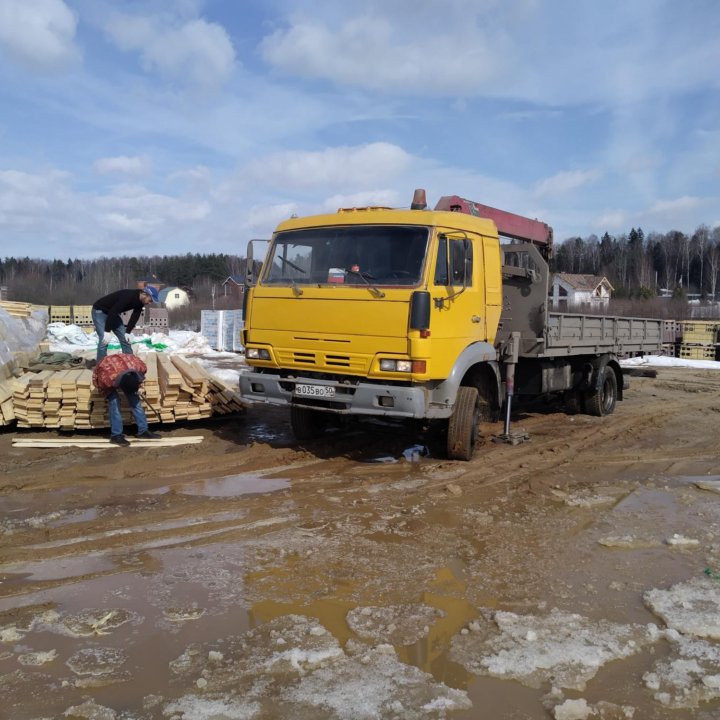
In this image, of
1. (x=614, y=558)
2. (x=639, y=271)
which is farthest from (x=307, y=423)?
(x=639, y=271)

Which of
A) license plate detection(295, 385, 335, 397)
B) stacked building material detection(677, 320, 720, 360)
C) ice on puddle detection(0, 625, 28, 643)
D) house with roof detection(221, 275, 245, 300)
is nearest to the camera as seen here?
ice on puddle detection(0, 625, 28, 643)

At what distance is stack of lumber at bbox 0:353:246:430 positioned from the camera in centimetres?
821

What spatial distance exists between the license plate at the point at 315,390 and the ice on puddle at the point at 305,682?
3582mm

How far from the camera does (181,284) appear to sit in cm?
9862

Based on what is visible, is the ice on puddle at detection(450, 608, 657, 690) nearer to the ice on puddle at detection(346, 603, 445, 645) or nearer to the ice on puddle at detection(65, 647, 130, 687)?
the ice on puddle at detection(346, 603, 445, 645)

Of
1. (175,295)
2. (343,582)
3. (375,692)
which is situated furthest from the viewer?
(175,295)

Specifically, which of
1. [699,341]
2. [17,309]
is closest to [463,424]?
[17,309]

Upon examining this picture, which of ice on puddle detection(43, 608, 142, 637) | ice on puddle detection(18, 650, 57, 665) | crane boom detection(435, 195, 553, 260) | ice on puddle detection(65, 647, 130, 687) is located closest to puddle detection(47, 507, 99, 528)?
ice on puddle detection(43, 608, 142, 637)

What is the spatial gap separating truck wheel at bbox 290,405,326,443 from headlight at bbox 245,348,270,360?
1.04m

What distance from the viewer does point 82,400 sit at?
27.0ft

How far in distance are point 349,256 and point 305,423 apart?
2427mm

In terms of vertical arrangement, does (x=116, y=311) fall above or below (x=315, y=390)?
above

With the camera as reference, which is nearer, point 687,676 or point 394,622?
point 687,676

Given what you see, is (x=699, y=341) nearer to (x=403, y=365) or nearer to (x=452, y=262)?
(x=452, y=262)
